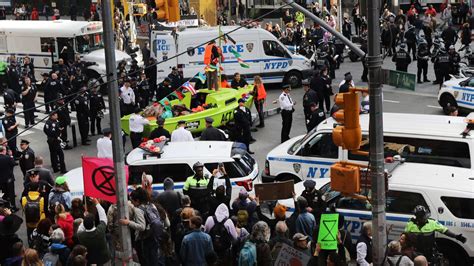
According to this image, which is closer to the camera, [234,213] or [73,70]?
→ [234,213]

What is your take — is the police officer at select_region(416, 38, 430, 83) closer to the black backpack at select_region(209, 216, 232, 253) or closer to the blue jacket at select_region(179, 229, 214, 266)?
the black backpack at select_region(209, 216, 232, 253)

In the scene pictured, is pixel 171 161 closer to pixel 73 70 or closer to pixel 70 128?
pixel 70 128

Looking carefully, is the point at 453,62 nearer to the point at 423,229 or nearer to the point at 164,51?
the point at 164,51

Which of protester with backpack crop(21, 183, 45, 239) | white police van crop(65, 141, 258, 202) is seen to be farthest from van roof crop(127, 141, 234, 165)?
protester with backpack crop(21, 183, 45, 239)

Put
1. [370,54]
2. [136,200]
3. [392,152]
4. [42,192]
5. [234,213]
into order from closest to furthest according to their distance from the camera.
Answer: [370,54] → [136,200] → [234,213] → [42,192] → [392,152]

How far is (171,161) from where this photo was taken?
53.1 ft

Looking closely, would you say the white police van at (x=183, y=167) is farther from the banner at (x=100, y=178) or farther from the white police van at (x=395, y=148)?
the banner at (x=100, y=178)

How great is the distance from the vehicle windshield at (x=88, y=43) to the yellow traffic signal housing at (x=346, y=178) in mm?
22329

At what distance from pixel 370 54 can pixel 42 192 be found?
7.19 meters

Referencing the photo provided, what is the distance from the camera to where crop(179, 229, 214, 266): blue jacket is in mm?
12195

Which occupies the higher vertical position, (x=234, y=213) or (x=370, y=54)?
(x=370, y=54)

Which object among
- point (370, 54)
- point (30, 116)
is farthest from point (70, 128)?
→ point (370, 54)

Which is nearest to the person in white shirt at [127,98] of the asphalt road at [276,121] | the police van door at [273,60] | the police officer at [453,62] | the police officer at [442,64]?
the asphalt road at [276,121]

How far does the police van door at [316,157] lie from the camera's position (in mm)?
17125
